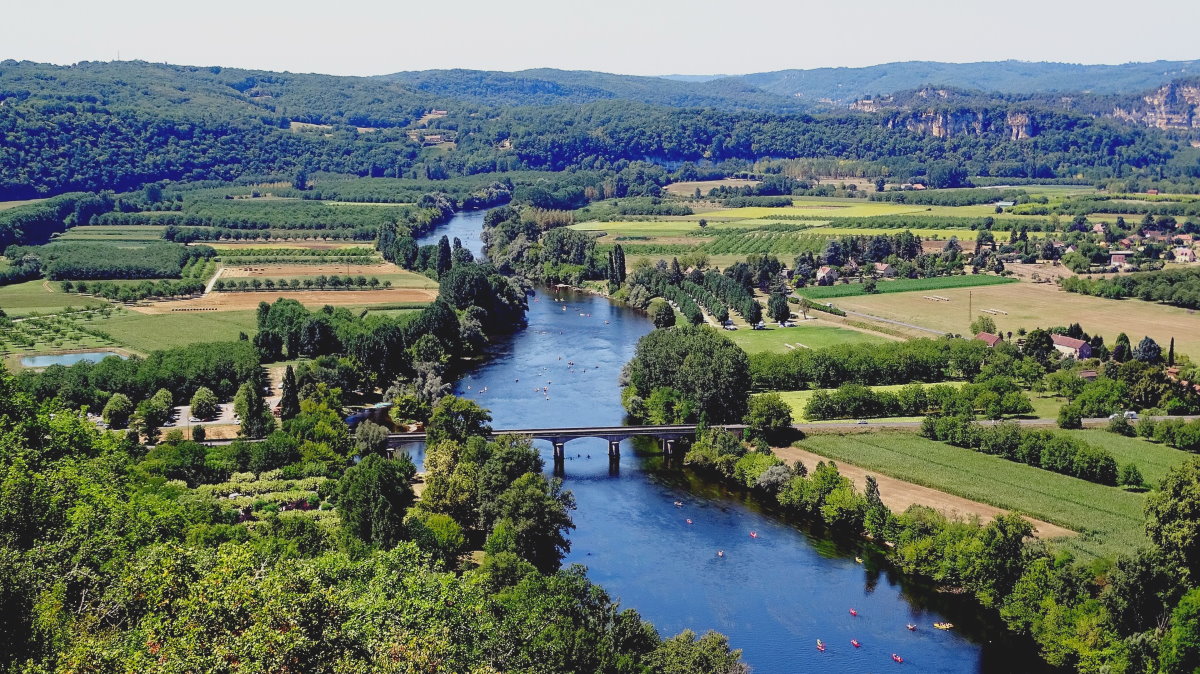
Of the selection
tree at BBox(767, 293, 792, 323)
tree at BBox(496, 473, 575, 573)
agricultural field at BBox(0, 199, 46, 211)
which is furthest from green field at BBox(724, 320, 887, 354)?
agricultural field at BBox(0, 199, 46, 211)

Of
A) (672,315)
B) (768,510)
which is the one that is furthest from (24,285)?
(768,510)

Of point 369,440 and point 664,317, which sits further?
point 664,317

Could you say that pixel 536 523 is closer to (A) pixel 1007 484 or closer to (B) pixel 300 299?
(A) pixel 1007 484

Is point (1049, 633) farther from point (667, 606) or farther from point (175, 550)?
point (175, 550)

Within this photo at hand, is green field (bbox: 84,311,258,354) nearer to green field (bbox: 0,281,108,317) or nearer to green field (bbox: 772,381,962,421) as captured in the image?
green field (bbox: 0,281,108,317)

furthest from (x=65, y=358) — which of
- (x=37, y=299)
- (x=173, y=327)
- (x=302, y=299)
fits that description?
(x=302, y=299)
